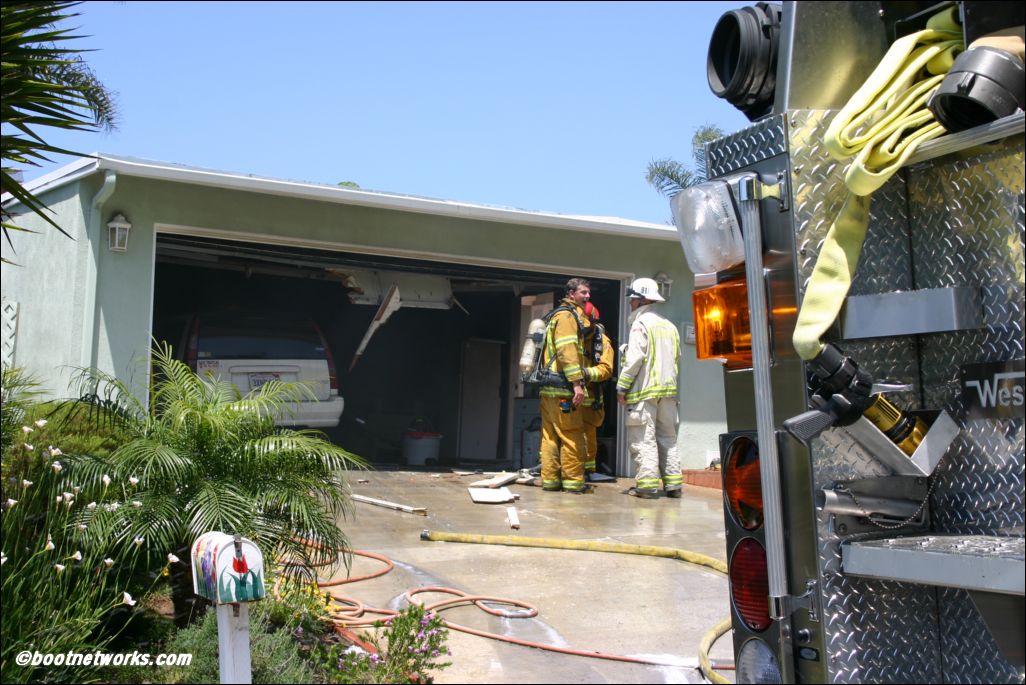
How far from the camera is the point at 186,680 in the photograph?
4445mm

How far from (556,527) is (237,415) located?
3627 millimetres

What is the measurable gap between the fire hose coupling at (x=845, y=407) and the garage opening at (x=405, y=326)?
9.74 m

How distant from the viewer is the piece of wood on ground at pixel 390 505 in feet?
29.0

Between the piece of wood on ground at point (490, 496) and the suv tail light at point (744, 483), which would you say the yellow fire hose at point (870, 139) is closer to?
the suv tail light at point (744, 483)

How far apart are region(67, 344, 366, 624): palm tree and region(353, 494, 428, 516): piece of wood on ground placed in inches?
123

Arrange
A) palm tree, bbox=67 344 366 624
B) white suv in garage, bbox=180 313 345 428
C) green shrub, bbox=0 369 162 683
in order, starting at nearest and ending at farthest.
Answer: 1. green shrub, bbox=0 369 162 683
2. palm tree, bbox=67 344 366 624
3. white suv in garage, bbox=180 313 345 428

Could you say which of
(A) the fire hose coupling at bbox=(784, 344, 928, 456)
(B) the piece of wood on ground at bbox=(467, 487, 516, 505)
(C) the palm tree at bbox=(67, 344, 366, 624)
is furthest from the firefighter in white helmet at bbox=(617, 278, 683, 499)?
(A) the fire hose coupling at bbox=(784, 344, 928, 456)

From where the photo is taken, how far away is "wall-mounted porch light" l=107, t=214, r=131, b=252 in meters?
9.88

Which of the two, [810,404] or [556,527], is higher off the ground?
[810,404]

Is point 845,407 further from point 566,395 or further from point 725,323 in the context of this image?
point 566,395

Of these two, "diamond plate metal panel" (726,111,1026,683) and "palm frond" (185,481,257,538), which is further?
"palm frond" (185,481,257,538)

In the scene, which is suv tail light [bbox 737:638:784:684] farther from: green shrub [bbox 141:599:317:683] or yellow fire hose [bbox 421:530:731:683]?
yellow fire hose [bbox 421:530:731:683]

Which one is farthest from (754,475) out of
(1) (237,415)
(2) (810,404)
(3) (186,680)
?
(1) (237,415)

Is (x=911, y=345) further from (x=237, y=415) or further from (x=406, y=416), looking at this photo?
(x=406, y=416)
